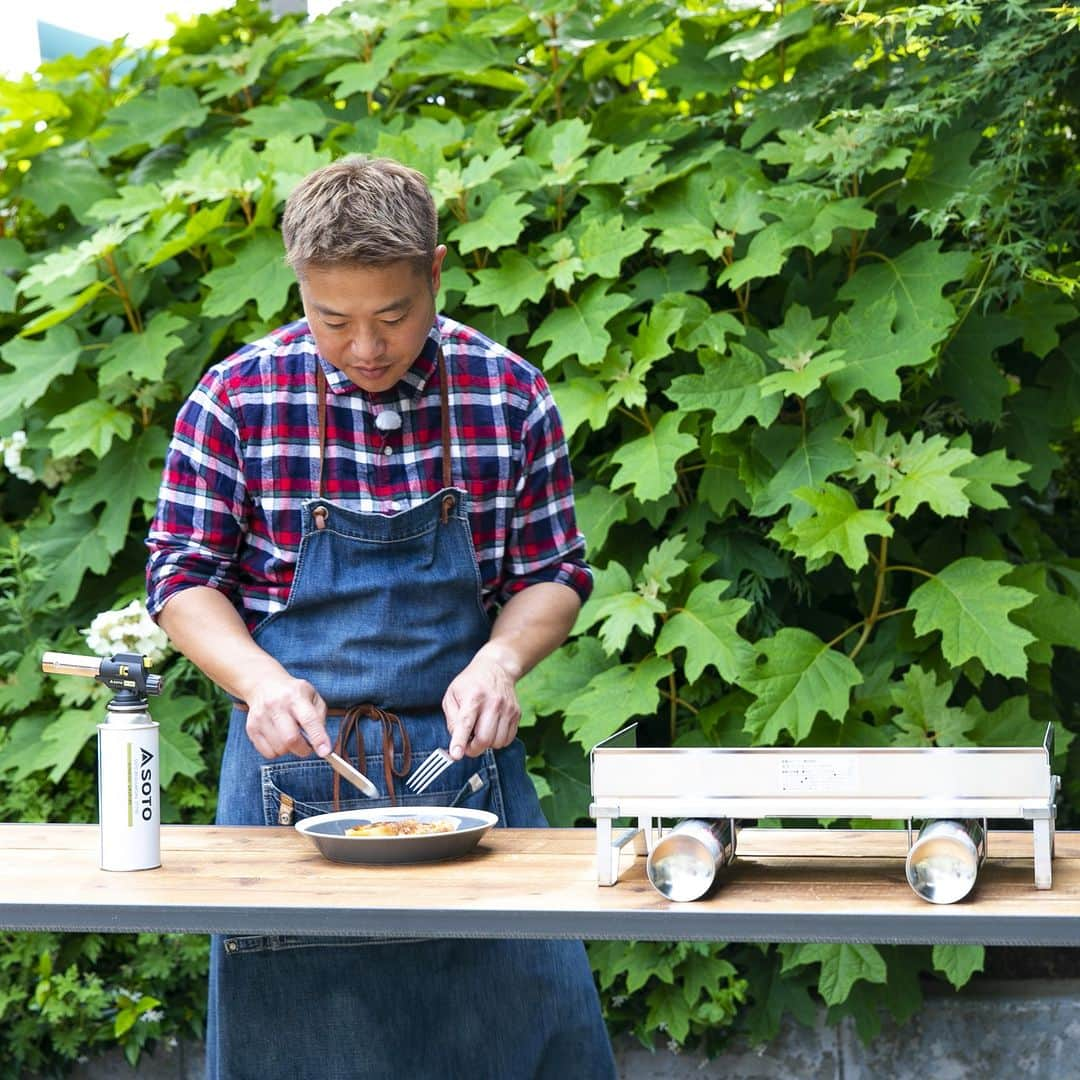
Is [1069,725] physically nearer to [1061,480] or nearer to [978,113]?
[1061,480]

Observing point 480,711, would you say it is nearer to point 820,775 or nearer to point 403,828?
point 403,828

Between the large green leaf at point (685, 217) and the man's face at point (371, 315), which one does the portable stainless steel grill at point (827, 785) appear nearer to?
the man's face at point (371, 315)

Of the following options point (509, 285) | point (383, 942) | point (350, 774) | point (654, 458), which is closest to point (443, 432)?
point (350, 774)

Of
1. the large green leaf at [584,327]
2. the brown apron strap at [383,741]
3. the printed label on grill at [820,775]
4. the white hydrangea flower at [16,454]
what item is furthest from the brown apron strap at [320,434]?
the white hydrangea flower at [16,454]

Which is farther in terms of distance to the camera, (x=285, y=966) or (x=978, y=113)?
(x=978, y=113)

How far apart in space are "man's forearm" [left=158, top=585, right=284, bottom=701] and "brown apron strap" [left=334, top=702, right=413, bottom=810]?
136 millimetres

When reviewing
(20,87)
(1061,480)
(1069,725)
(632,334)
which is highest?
(20,87)

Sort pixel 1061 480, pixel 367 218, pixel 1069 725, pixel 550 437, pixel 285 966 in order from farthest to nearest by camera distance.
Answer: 1. pixel 1061 480
2. pixel 1069 725
3. pixel 550 437
4. pixel 285 966
5. pixel 367 218

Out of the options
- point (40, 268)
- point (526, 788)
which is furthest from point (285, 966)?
point (40, 268)

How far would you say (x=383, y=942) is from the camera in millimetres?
2176

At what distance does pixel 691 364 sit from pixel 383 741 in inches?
67.3

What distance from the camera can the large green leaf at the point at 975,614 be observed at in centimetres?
301

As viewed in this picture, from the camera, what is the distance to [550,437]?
7.82 ft

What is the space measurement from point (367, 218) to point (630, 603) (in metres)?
1.50
